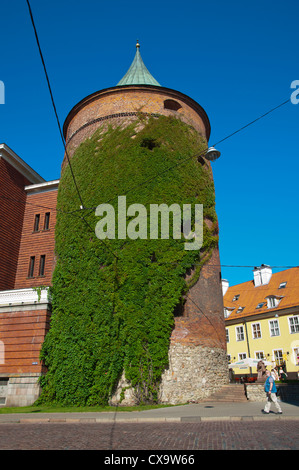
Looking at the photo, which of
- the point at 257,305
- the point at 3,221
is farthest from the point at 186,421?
the point at 257,305

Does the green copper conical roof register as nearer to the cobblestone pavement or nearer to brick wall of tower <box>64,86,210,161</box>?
A: brick wall of tower <box>64,86,210,161</box>

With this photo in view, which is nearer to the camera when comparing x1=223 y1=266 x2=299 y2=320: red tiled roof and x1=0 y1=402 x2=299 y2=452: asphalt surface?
x1=0 y1=402 x2=299 y2=452: asphalt surface

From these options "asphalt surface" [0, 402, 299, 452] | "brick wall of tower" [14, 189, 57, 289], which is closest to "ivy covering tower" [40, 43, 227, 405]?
"brick wall of tower" [14, 189, 57, 289]

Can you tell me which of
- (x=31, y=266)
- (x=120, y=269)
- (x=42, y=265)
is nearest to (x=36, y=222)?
(x=31, y=266)

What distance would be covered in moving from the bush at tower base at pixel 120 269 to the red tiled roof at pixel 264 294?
17.7 m

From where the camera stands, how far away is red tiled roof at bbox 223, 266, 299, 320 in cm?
3409

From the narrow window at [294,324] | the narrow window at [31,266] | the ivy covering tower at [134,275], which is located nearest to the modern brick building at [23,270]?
the narrow window at [31,266]

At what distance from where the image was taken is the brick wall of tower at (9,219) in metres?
21.7

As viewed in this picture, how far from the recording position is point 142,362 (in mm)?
15008

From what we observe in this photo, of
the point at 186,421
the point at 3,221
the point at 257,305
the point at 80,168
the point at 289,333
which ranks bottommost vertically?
the point at 186,421

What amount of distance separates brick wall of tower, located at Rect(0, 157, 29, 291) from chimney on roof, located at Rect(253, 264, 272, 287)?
86.6 feet

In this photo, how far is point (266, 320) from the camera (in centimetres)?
3503

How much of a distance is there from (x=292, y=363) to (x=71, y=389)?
74.0 feet
